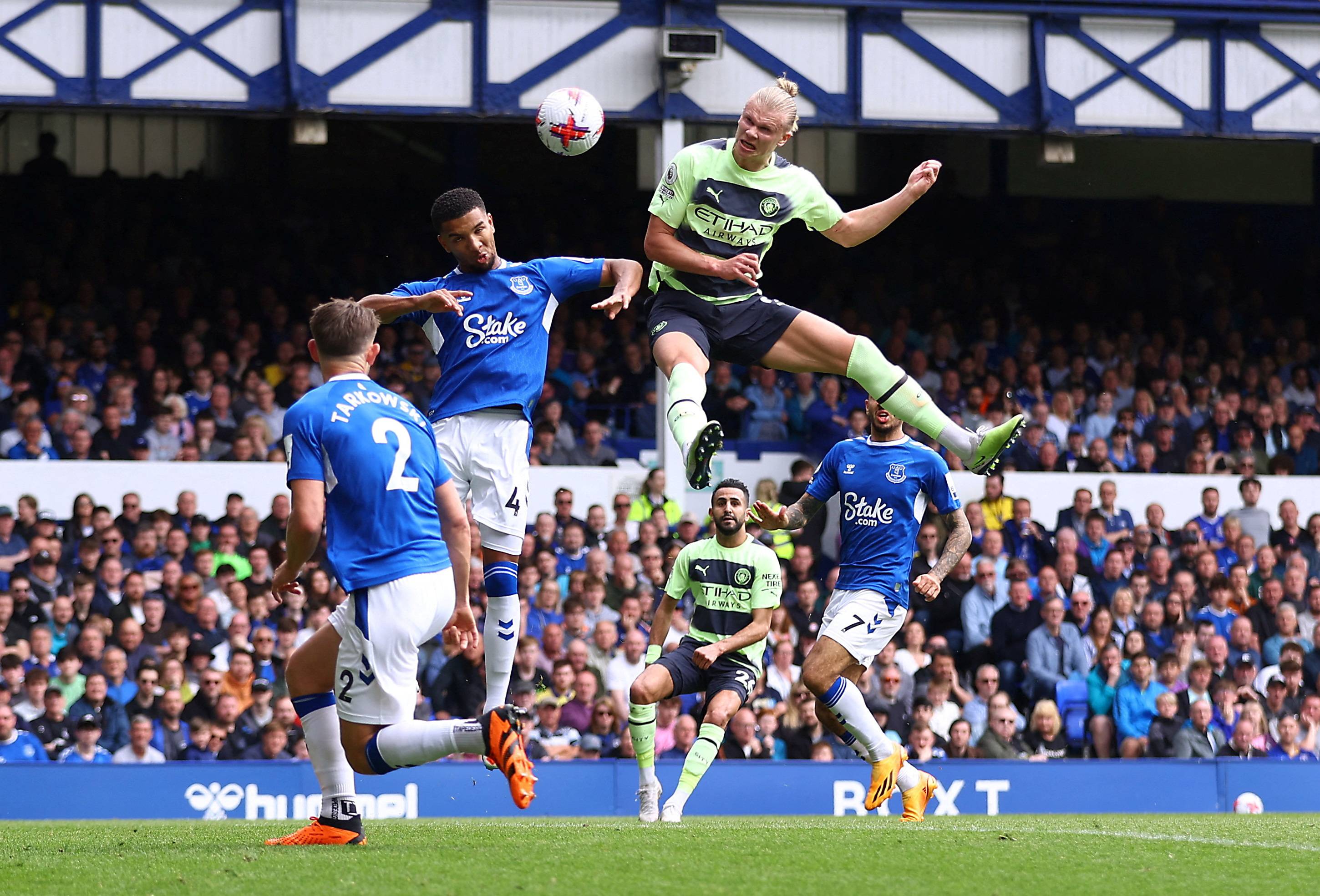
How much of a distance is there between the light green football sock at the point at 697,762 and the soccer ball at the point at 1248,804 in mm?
6172

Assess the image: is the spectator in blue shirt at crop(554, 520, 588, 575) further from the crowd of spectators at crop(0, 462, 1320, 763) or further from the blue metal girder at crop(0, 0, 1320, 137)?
the blue metal girder at crop(0, 0, 1320, 137)

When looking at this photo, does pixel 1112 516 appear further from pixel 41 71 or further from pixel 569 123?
pixel 41 71

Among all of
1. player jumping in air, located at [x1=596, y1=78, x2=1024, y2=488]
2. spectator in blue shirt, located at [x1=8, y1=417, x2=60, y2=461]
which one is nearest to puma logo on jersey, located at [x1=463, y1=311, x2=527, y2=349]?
player jumping in air, located at [x1=596, y1=78, x2=1024, y2=488]

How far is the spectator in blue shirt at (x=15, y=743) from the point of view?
43.2ft

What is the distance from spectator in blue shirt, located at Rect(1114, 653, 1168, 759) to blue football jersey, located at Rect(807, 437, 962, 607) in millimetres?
5429

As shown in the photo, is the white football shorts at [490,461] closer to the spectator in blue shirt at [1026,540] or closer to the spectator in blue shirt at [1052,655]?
the spectator in blue shirt at [1052,655]

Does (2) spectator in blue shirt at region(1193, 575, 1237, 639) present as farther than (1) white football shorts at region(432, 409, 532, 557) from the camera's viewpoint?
Yes

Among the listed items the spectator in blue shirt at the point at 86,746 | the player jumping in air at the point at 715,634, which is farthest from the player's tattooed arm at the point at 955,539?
the spectator in blue shirt at the point at 86,746

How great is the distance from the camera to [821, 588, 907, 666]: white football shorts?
10.6m

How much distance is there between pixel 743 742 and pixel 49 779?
537 centimetres

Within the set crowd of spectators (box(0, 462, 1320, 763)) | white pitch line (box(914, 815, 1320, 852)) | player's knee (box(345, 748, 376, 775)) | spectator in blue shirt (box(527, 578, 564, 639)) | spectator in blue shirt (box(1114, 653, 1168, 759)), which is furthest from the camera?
spectator in blue shirt (box(1114, 653, 1168, 759))

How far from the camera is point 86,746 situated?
1338 cm

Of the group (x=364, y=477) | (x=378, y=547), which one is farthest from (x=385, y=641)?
(x=364, y=477)

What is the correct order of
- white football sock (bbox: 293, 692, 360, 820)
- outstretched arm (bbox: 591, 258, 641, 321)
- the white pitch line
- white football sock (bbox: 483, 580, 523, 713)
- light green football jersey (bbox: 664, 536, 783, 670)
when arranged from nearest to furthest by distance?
white football sock (bbox: 293, 692, 360, 820), the white pitch line, outstretched arm (bbox: 591, 258, 641, 321), white football sock (bbox: 483, 580, 523, 713), light green football jersey (bbox: 664, 536, 783, 670)
